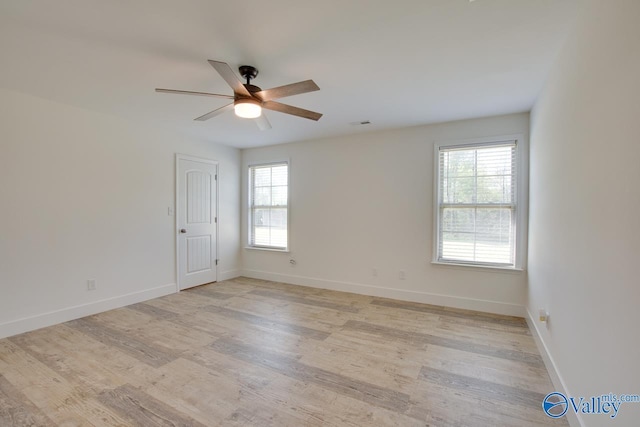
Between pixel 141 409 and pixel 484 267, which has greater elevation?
pixel 484 267

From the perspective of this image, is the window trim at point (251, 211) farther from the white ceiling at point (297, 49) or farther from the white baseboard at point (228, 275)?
the white ceiling at point (297, 49)

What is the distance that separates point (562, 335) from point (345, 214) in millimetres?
2961

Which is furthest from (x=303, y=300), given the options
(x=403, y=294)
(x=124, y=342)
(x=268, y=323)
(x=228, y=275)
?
(x=124, y=342)

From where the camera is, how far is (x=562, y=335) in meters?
1.97

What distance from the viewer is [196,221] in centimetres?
471

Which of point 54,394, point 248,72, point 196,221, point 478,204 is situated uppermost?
point 248,72

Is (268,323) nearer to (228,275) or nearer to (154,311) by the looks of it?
(154,311)

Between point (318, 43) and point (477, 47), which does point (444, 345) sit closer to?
point (477, 47)

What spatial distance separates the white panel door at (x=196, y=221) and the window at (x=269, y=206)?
2.40ft

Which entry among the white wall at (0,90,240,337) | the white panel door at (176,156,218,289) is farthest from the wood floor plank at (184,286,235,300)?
the white wall at (0,90,240,337)

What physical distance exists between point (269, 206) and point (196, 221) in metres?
1.28

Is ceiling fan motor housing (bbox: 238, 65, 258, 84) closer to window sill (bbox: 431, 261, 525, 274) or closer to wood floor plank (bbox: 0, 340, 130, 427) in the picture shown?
wood floor plank (bbox: 0, 340, 130, 427)

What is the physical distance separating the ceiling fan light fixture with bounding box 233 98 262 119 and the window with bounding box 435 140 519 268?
2.55 m

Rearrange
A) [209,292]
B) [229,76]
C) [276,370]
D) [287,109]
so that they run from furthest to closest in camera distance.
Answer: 1. [209,292]
2. [287,109]
3. [276,370]
4. [229,76]
